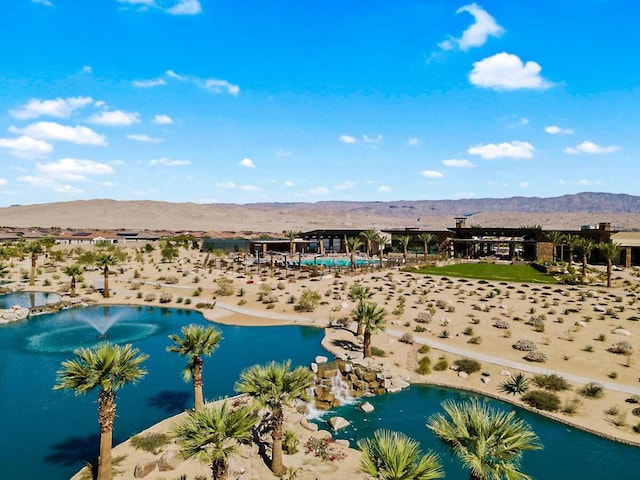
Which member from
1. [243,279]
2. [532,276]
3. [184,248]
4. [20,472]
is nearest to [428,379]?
[20,472]

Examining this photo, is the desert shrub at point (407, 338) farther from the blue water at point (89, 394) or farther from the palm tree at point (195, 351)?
the palm tree at point (195, 351)

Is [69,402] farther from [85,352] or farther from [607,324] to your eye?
[607,324]

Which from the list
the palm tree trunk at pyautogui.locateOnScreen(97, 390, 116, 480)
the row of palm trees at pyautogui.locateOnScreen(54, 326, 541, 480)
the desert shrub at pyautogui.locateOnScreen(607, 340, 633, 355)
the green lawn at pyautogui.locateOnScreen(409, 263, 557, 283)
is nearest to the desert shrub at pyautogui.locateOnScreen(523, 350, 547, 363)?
the desert shrub at pyautogui.locateOnScreen(607, 340, 633, 355)

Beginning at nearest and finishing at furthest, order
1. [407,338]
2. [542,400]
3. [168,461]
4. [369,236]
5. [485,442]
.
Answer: [485,442] → [168,461] → [542,400] → [407,338] → [369,236]

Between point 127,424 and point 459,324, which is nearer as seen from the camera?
point 127,424

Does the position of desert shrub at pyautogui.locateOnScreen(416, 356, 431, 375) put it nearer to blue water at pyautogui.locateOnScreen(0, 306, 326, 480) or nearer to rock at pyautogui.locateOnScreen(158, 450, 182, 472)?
blue water at pyautogui.locateOnScreen(0, 306, 326, 480)

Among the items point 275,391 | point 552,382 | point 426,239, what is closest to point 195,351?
point 275,391

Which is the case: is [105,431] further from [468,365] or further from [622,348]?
[622,348]
